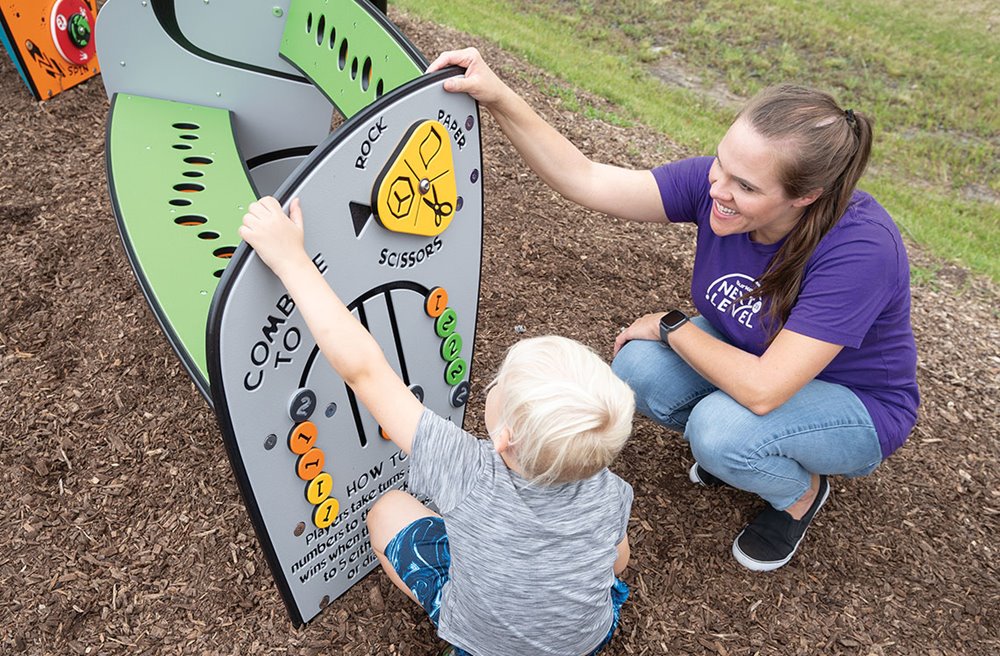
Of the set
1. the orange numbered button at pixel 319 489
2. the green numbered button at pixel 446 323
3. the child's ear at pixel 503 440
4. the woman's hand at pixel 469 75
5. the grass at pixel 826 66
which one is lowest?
the grass at pixel 826 66

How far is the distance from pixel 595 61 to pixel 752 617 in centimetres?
641

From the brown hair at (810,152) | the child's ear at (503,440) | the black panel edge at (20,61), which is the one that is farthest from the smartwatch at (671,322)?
the black panel edge at (20,61)

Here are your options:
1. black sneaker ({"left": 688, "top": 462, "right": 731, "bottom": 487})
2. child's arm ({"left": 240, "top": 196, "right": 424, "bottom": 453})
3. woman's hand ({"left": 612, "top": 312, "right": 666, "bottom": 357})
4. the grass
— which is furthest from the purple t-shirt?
the grass

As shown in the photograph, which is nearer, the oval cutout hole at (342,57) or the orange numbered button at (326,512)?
the orange numbered button at (326,512)

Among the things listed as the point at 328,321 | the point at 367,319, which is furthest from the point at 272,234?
the point at 367,319

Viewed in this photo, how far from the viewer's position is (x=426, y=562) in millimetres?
1954

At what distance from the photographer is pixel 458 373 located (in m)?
2.33

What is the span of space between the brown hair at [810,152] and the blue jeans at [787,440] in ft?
1.13

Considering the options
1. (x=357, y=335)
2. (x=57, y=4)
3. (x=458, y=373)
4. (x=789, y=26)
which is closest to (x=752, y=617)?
(x=458, y=373)

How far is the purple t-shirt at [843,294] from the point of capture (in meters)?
1.92

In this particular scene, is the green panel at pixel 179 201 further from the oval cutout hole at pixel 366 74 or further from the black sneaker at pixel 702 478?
the black sneaker at pixel 702 478

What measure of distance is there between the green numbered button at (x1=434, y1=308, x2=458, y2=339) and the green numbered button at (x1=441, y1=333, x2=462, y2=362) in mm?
22

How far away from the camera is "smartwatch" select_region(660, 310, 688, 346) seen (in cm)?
223

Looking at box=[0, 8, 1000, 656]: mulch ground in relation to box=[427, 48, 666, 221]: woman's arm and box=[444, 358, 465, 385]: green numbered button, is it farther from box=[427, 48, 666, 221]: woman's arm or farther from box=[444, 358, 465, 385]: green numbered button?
box=[427, 48, 666, 221]: woman's arm
